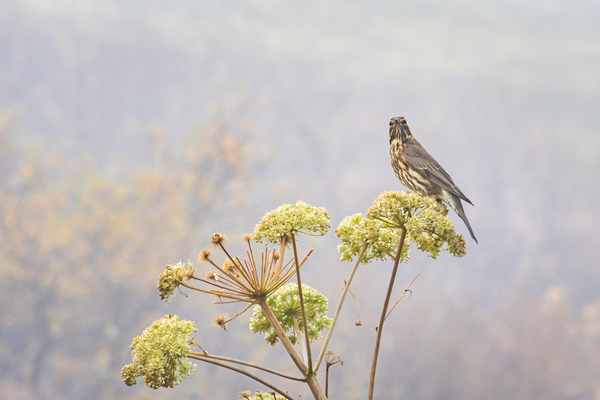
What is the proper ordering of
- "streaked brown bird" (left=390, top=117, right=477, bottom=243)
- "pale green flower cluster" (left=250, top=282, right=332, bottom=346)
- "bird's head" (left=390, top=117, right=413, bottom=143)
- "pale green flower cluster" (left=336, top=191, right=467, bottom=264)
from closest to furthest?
"pale green flower cluster" (left=336, top=191, right=467, bottom=264) → "pale green flower cluster" (left=250, top=282, right=332, bottom=346) → "streaked brown bird" (left=390, top=117, right=477, bottom=243) → "bird's head" (left=390, top=117, right=413, bottom=143)

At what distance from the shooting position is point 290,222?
111cm

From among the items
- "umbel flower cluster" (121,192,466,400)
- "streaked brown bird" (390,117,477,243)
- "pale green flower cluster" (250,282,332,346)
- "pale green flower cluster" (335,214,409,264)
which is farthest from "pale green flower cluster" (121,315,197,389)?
"streaked brown bird" (390,117,477,243)

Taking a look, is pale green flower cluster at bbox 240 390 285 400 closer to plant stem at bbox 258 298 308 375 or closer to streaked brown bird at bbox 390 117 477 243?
plant stem at bbox 258 298 308 375

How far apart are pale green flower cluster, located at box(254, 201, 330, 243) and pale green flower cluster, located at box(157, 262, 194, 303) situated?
17cm

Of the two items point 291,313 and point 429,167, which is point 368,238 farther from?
point 429,167

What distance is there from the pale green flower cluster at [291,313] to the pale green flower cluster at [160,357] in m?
0.25

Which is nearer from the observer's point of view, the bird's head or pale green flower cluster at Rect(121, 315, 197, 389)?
pale green flower cluster at Rect(121, 315, 197, 389)

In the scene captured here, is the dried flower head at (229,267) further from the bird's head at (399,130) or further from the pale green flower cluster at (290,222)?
the bird's head at (399,130)

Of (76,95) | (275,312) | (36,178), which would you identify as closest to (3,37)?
(76,95)

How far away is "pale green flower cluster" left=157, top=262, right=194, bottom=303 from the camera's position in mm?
1038

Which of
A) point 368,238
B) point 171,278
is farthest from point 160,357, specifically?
point 368,238

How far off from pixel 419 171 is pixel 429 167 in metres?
0.03

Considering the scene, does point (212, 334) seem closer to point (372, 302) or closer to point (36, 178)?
point (372, 302)

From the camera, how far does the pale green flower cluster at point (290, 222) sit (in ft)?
3.63
